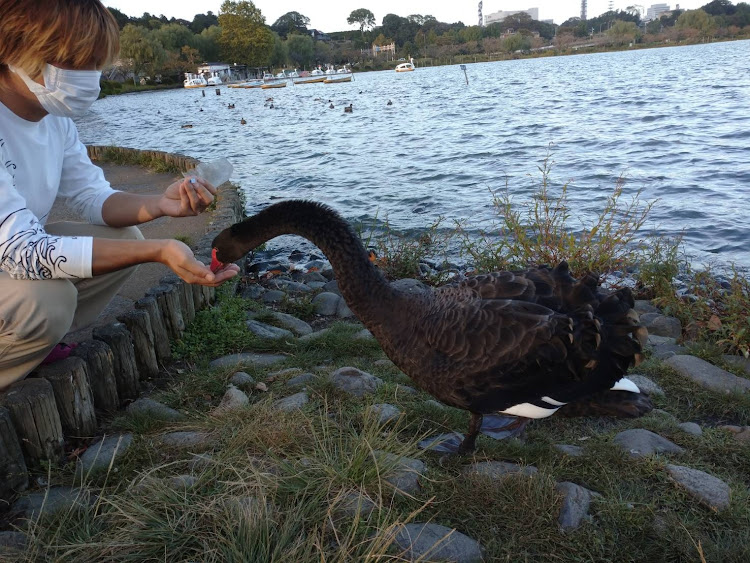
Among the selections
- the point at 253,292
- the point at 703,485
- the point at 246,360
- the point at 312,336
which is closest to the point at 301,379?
the point at 246,360

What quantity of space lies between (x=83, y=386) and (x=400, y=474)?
169cm

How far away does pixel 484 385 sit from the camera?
267 cm

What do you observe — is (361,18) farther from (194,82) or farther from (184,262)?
(184,262)

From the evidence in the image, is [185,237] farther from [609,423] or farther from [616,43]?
[616,43]

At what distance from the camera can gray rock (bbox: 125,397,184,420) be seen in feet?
10.2

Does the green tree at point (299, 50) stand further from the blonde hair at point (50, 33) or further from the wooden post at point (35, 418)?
the wooden post at point (35, 418)

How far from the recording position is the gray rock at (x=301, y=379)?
3.50 metres

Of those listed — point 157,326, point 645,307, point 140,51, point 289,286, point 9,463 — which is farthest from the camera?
point 140,51

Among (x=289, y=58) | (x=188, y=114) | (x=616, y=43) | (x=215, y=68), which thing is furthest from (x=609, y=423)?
(x=289, y=58)

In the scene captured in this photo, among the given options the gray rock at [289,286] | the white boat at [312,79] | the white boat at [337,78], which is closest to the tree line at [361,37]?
the white boat at [312,79]

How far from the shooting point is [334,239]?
287cm

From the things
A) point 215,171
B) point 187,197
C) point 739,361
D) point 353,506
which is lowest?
point 739,361

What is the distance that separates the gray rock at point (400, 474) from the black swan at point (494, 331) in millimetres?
391

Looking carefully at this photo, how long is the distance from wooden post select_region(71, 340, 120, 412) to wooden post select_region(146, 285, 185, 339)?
0.71 meters
